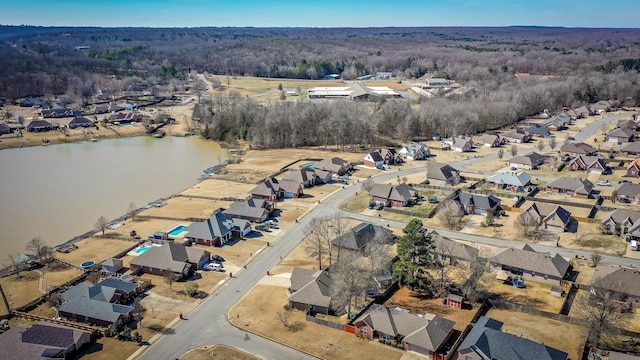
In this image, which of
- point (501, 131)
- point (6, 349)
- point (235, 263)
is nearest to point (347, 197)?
point (235, 263)

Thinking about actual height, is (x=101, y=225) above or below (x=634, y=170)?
below

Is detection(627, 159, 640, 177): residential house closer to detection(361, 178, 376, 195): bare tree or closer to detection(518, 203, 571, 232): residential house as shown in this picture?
detection(518, 203, 571, 232): residential house

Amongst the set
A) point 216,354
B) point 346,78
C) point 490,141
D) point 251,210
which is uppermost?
point 346,78

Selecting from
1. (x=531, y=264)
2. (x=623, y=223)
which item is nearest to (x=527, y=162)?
(x=623, y=223)

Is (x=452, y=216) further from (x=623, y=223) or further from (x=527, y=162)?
(x=527, y=162)

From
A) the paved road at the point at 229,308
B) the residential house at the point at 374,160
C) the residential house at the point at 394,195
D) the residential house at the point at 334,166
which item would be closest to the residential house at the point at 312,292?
the paved road at the point at 229,308

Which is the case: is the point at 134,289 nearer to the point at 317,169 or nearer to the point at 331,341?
the point at 331,341

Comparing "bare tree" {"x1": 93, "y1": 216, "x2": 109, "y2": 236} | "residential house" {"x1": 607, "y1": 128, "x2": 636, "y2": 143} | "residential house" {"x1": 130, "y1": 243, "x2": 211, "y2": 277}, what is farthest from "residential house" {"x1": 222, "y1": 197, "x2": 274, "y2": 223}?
"residential house" {"x1": 607, "y1": 128, "x2": 636, "y2": 143}
